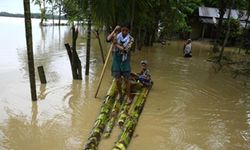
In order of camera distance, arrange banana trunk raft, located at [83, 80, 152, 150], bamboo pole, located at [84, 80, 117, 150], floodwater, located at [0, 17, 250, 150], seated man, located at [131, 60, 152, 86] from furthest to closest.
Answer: seated man, located at [131, 60, 152, 86] → floodwater, located at [0, 17, 250, 150] → banana trunk raft, located at [83, 80, 152, 150] → bamboo pole, located at [84, 80, 117, 150]

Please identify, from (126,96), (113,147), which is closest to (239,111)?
(126,96)

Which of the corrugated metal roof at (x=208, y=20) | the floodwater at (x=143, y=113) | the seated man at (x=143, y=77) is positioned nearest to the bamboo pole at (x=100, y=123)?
the floodwater at (x=143, y=113)

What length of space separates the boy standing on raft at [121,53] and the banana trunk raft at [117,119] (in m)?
0.24

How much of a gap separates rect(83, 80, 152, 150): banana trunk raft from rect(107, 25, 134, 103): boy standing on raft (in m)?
0.24

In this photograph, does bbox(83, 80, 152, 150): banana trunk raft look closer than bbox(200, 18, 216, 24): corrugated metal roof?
Yes

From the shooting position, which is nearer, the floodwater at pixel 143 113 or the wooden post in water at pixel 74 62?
the floodwater at pixel 143 113

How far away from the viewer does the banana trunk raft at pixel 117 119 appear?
565 centimetres

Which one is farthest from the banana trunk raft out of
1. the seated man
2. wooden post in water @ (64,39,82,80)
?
wooden post in water @ (64,39,82,80)

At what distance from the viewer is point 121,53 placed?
7.79m

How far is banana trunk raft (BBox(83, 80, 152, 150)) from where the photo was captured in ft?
18.5

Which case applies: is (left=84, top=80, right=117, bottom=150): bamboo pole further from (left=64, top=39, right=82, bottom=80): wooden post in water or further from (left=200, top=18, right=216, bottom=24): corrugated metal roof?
(left=200, top=18, right=216, bottom=24): corrugated metal roof

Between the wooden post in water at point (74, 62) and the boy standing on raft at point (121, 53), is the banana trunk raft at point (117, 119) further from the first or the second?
the wooden post in water at point (74, 62)

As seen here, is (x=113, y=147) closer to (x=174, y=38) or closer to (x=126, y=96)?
(x=126, y=96)

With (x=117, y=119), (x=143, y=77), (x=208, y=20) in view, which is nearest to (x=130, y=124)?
(x=117, y=119)
